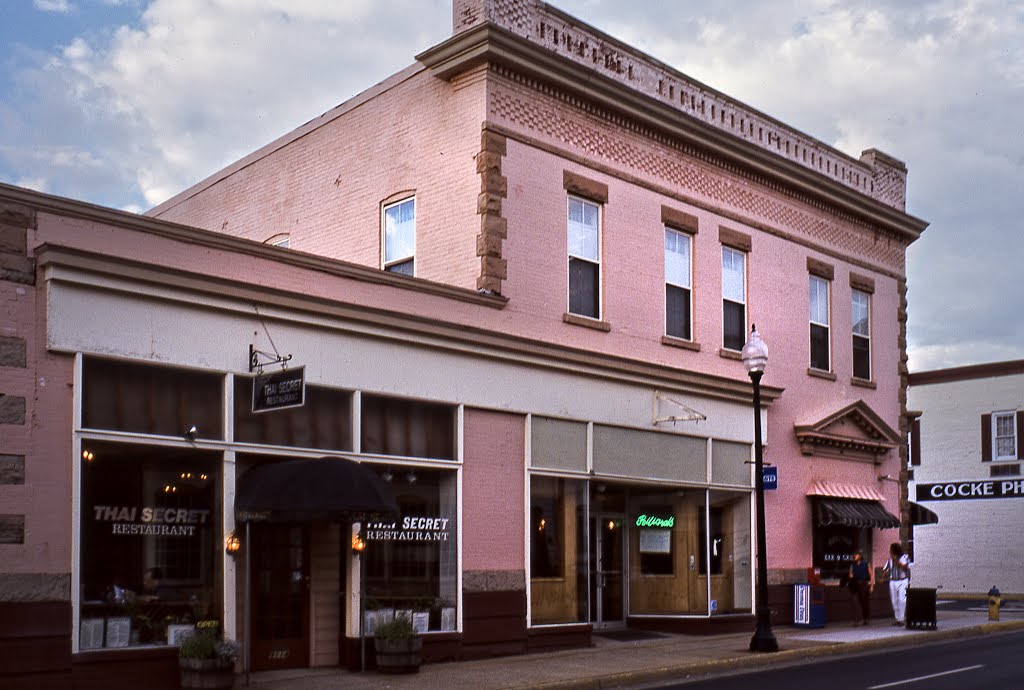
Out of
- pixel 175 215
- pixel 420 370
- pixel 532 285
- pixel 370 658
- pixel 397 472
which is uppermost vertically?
pixel 175 215

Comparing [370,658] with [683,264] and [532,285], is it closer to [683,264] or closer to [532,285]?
[532,285]

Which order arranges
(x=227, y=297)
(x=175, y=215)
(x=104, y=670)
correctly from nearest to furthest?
1. (x=104, y=670)
2. (x=227, y=297)
3. (x=175, y=215)

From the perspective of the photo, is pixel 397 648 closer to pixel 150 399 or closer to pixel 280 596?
pixel 280 596

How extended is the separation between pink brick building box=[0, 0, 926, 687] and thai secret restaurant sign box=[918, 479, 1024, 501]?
47.1 feet

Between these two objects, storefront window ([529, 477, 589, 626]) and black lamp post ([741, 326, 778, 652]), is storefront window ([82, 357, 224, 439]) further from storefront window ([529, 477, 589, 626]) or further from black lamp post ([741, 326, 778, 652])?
black lamp post ([741, 326, 778, 652])

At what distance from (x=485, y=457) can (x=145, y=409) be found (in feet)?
18.9

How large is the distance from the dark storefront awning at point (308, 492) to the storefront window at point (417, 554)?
161 centimetres

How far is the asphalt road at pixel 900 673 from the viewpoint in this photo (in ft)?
51.4

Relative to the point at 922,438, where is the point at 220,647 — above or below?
below

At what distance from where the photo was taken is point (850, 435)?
27.7 m

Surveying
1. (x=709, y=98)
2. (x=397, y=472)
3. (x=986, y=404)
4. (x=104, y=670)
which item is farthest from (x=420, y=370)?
(x=986, y=404)

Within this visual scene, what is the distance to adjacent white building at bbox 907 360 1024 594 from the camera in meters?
42.2

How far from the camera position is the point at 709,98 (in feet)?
78.6

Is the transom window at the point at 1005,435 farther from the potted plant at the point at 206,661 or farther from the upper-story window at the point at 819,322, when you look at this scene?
the potted plant at the point at 206,661
